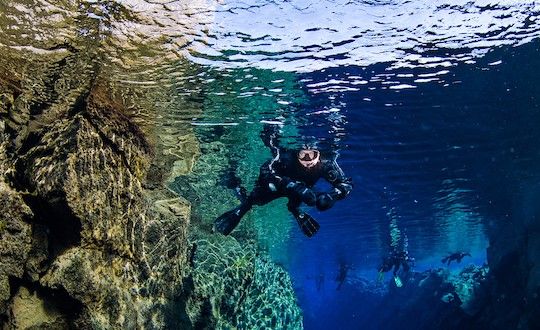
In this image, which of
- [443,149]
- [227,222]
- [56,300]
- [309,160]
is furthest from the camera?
[443,149]

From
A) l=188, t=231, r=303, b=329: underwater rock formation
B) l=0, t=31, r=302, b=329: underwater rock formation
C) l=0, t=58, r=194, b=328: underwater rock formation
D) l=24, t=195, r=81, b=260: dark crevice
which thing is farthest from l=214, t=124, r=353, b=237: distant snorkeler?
l=24, t=195, r=81, b=260: dark crevice

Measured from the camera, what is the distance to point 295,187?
7688 mm

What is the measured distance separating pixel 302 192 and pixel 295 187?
24 cm

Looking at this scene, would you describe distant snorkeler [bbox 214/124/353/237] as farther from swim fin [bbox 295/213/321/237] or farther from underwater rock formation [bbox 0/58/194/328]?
underwater rock formation [bbox 0/58/194/328]

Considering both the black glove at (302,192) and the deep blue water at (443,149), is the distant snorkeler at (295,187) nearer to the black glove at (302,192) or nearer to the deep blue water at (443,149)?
the black glove at (302,192)

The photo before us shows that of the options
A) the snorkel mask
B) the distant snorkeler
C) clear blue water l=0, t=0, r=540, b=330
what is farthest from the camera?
the snorkel mask

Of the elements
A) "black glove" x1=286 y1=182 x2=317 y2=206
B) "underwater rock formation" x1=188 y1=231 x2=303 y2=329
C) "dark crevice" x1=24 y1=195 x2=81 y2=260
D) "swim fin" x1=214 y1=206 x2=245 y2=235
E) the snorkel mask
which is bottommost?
"underwater rock formation" x1=188 y1=231 x2=303 y2=329

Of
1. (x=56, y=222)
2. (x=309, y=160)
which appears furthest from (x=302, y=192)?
(x=56, y=222)

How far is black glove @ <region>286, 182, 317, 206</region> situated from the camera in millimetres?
7324

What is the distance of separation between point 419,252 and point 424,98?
37019mm

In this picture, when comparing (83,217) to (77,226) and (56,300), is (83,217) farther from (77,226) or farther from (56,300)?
(56,300)

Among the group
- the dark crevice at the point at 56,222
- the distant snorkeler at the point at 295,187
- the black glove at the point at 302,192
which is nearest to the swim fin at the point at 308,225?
the distant snorkeler at the point at 295,187

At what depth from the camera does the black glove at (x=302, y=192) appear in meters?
7.32

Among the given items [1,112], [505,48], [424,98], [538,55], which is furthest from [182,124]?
[538,55]
